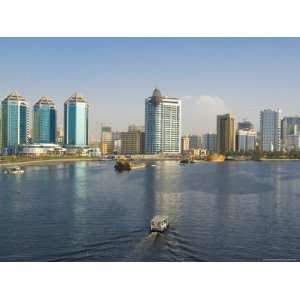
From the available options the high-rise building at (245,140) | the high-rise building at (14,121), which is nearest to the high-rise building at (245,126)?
the high-rise building at (245,140)

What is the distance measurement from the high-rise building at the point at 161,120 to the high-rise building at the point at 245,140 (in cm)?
940

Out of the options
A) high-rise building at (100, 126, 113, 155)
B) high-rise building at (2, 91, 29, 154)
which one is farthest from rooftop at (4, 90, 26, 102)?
high-rise building at (100, 126, 113, 155)

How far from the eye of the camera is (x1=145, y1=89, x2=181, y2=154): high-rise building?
16438 mm

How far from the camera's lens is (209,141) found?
27078 millimetres

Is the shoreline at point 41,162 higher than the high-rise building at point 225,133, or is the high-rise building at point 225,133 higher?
the high-rise building at point 225,133

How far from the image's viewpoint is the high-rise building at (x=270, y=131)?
2736 centimetres

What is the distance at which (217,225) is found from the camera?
13.7ft

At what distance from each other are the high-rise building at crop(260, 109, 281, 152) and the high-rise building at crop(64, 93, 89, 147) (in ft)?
42.7

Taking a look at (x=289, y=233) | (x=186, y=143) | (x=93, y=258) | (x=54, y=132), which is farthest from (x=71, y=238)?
(x=186, y=143)

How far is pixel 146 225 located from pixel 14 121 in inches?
546

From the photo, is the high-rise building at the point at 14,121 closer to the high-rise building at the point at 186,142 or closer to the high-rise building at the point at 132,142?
the high-rise building at the point at 132,142

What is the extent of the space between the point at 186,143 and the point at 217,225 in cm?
2203
